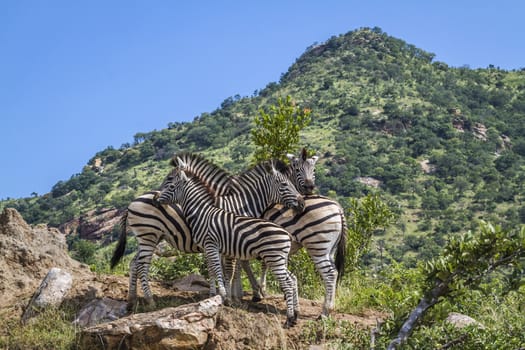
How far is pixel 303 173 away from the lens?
12.9 metres

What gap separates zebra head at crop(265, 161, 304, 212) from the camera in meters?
12.3

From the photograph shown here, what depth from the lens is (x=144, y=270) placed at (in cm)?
1224

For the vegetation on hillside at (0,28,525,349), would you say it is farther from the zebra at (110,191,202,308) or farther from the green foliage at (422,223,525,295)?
the green foliage at (422,223,525,295)

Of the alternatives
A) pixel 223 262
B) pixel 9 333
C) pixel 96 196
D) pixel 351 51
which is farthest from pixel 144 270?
pixel 351 51

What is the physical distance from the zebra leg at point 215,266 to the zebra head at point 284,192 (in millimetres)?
1652

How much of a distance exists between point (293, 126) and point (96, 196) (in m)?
80.1

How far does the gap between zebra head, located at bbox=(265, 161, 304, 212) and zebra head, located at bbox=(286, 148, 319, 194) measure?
23cm

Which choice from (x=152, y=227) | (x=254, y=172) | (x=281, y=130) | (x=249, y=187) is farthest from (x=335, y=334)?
(x=281, y=130)

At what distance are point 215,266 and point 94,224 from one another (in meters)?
69.7

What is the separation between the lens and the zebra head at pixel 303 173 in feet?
42.2

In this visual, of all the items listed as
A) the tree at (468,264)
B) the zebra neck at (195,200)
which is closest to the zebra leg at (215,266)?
the zebra neck at (195,200)

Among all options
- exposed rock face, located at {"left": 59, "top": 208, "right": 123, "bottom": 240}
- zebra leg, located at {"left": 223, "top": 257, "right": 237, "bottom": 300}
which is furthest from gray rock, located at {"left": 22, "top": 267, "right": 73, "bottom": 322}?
exposed rock face, located at {"left": 59, "top": 208, "right": 123, "bottom": 240}

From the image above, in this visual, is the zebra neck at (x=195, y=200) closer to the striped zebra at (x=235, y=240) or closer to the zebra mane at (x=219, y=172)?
the striped zebra at (x=235, y=240)

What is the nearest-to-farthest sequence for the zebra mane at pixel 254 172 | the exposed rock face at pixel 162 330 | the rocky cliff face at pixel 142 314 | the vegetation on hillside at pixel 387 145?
the exposed rock face at pixel 162 330
the rocky cliff face at pixel 142 314
the zebra mane at pixel 254 172
the vegetation on hillside at pixel 387 145
